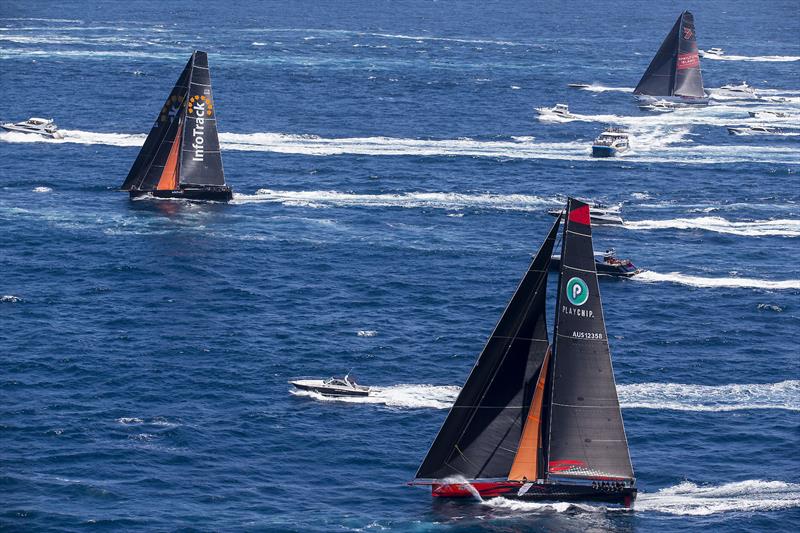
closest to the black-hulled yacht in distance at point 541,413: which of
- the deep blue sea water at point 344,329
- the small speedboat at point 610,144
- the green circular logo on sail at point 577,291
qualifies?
the green circular logo on sail at point 577,291

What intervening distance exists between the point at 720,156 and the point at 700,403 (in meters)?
98.1

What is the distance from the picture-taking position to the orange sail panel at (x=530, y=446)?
8431cm


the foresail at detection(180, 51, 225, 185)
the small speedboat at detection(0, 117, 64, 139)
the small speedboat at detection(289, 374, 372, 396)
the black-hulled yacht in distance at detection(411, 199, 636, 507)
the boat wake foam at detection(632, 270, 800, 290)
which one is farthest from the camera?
the small speedboat at detection(0, 117, 64, 139)

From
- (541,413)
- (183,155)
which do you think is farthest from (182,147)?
(541,413)

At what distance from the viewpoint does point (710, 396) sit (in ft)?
346

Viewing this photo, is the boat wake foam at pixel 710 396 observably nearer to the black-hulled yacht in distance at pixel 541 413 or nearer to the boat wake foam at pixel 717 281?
the black-hulled yacht in distance at pixel 541 413

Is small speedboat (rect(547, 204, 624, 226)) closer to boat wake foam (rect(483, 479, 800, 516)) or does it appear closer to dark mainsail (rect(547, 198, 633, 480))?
boat wake foam (rect(483, 479, 800, 516))

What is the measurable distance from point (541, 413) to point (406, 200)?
267 feet

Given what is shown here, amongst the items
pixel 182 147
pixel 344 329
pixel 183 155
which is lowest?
pixel 344 329

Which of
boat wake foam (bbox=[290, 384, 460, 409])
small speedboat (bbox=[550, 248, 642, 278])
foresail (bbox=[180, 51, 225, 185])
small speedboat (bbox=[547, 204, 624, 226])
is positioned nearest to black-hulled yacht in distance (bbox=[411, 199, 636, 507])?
boat wake foam (bbox=[290, 384, 460, 409])

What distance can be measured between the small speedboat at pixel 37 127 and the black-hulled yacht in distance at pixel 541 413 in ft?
397

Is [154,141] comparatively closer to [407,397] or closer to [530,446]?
[407,397]

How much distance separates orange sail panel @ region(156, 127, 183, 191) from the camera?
6270 inches

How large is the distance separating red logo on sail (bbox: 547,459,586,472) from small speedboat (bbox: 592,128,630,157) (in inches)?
4438
